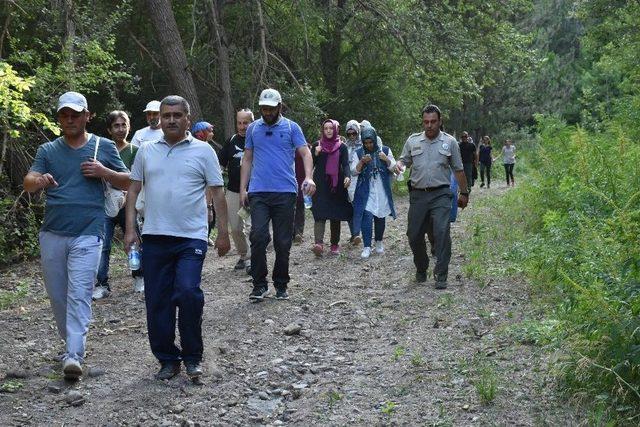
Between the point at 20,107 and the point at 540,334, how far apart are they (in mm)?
6876

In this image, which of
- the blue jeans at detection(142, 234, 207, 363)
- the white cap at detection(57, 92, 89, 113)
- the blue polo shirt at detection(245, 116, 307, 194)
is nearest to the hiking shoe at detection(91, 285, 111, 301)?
the blue polo shirt at detection(245, 116, 307, 194)

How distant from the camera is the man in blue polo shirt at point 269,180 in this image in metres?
9.31

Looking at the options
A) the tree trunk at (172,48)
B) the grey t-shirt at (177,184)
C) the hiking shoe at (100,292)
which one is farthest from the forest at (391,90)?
the grey t-shirt at (177,184)

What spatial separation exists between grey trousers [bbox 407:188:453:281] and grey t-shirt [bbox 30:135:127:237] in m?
4.42

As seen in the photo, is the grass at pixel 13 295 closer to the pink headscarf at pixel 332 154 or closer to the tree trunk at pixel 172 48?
the pink headscarf at pixel 332 154

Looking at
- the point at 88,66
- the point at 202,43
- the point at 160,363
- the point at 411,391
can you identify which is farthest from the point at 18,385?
the point at 202,43

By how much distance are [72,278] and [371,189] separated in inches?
284

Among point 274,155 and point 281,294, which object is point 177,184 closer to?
point 274,155

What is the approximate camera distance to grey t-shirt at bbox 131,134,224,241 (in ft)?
21.5

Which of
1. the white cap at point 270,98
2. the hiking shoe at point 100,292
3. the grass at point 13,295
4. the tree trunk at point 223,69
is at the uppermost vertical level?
the tree trunk at point 223,69

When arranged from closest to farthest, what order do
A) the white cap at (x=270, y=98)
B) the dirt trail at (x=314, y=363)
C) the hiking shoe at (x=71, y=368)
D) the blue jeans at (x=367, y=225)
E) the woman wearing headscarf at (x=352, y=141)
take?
the dirt trail at (x=314, y=363) < the hiking shoe at (x=71, y=368) < the white cap at (x=270, y=98) < the blue jeans at (x=367, y=225) < the woman wearing headscarf at (x=352, y=141)

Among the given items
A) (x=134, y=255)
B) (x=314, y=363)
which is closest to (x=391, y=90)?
(x=314, y=363)

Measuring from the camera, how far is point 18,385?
21.6 feet

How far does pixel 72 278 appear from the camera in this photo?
662 centimetres
